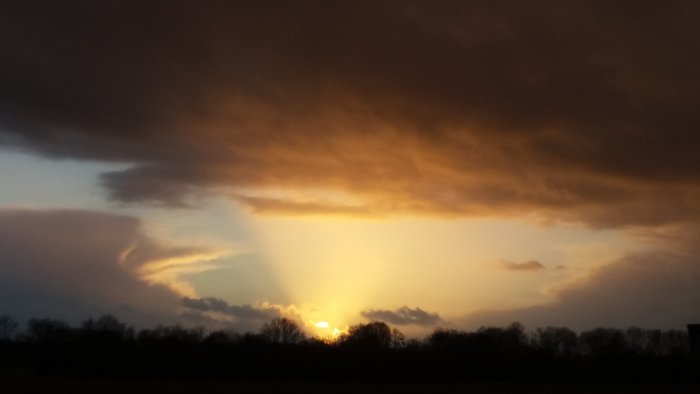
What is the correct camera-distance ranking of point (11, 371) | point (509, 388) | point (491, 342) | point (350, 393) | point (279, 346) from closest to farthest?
point (11, 371), point (350, 393), point (509, 388), point (279, 346), point (491, 342)

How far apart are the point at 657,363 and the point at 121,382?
37.8 meters

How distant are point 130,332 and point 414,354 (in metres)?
20.8

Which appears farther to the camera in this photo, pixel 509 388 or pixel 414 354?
pixel 414 354

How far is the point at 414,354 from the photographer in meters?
59.2

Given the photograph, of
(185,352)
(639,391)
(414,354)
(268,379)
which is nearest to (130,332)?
(185,352)

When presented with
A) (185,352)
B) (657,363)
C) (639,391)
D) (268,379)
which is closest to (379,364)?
(268,379)

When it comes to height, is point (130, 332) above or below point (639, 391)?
above

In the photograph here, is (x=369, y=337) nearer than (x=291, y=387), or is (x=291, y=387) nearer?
(x=291, y=387)

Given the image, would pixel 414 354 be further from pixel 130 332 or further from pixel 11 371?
pixel 11 371

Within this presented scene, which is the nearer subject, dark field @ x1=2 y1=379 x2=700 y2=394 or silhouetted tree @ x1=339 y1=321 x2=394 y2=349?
dark field @ x1=2 y1=379 x2=700 y2=394

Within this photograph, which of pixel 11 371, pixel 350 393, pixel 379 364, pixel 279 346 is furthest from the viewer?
pixel 279 346

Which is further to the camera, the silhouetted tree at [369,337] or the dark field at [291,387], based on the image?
the silhouetted tree at [369,337]

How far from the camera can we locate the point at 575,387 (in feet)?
160

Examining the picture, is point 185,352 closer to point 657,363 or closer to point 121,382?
point 121,382
